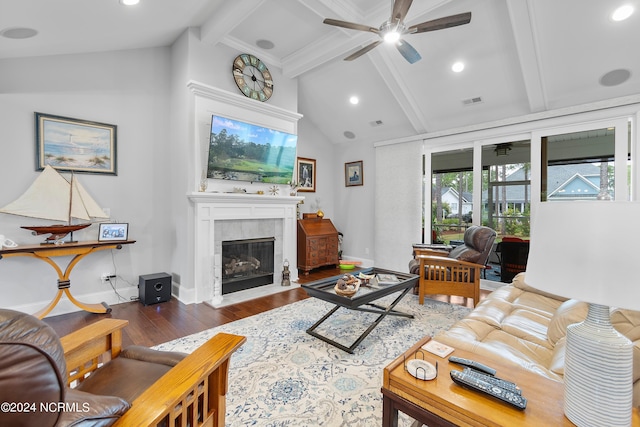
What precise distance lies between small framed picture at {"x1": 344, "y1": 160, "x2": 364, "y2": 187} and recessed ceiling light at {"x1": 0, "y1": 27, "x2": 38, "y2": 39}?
4.87 m

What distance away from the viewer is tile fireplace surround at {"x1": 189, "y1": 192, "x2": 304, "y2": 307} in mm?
3638

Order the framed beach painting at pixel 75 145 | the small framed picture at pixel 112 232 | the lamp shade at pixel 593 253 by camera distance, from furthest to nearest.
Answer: the small framed picture at pixel 112 232, the framed beach painting at pixel 75 145, the lamp shade at pixel 593 253

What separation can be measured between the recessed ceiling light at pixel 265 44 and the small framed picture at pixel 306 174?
2135 mm

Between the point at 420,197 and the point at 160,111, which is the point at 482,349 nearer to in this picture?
the point at 420,197

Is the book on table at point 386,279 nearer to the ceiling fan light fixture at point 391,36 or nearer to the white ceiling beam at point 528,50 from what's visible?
the ceiling fan light fixture at point 391,36

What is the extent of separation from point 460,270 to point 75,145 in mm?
4644

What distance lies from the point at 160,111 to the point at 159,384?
150 inches

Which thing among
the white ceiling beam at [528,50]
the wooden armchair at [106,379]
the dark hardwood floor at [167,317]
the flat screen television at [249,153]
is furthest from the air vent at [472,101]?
the wooden armchair at [106,379]

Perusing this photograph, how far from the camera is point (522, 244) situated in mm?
4152

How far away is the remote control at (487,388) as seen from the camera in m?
1.03

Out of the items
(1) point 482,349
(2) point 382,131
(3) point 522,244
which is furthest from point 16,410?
(2) point 382,131

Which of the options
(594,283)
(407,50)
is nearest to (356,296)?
(594,283)

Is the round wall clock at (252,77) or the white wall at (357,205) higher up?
the round wall clock at (252,77)

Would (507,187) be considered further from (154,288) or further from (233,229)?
(154,288)
